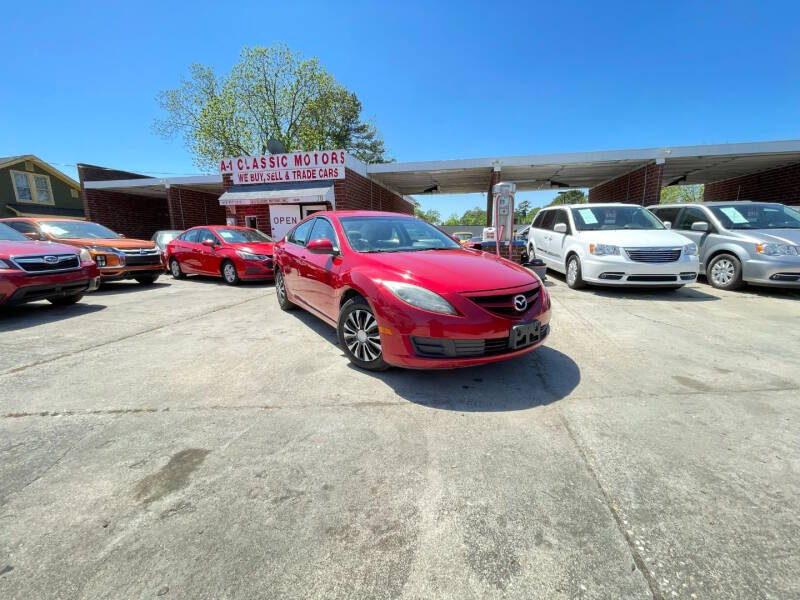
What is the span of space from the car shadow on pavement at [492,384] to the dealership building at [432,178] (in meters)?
10.8

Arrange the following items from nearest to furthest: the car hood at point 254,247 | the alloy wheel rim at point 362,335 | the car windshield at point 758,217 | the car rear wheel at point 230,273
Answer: the alloy wheel rim at point 362,335 → the car windshield at point 758,217 → the car hood at point 254,247 → the car rear wheel at point 230,273

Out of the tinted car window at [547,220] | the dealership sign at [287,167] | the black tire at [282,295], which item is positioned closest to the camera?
the black tire at [282,295]

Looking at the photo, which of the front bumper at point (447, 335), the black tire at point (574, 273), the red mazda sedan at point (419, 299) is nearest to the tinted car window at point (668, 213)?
the black tire at point (574, 273)

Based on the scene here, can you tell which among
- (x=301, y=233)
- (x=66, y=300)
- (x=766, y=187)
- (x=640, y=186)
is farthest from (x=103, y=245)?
(x=766, y=187)

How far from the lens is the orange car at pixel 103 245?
714 cm

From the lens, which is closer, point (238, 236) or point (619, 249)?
point (619, 249)

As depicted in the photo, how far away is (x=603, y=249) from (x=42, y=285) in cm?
869

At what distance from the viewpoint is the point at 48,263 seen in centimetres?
508

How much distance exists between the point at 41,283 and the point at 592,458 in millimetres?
6844

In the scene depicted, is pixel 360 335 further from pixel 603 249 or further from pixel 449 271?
pixel 603 249

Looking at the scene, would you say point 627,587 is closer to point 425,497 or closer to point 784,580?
point 784,580

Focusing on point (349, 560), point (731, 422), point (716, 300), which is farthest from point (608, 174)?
point (349, 560)

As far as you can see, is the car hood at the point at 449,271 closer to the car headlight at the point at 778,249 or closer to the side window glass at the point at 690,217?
the car headlight at the point at 778,249

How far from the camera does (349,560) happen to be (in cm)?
137
